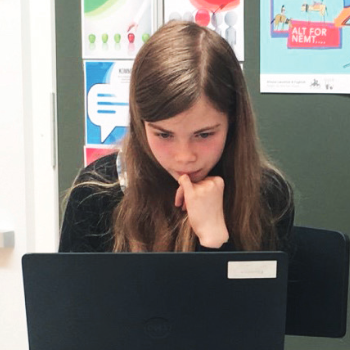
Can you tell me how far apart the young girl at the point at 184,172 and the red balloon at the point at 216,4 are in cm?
47

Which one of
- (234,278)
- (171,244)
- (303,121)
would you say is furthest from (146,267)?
(303,121)

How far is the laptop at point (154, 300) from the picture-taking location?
0.64m

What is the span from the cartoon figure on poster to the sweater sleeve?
542 mm

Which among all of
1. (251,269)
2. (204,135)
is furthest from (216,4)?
(251,269)

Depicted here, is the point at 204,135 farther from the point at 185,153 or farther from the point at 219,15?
the point at 219,15

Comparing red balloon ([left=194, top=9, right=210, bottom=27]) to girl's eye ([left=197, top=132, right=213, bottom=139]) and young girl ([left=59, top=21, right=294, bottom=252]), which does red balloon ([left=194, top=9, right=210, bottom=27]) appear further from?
girl's eye ([left=197, top=132, right=213, bottom=139])

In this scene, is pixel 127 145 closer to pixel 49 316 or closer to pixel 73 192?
pixel 73 192

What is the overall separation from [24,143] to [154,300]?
0.99m

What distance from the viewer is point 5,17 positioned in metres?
1.47

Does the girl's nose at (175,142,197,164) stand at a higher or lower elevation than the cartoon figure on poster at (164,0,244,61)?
lower

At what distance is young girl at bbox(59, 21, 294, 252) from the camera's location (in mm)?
859

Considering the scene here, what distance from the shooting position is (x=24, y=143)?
4.95ft

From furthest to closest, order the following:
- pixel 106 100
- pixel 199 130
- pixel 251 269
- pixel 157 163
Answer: pixel 106 100 < pixel 157 163 < pixel 199 130 < pixel 251 269

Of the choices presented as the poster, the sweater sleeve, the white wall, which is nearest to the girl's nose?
the sweater sleeve
